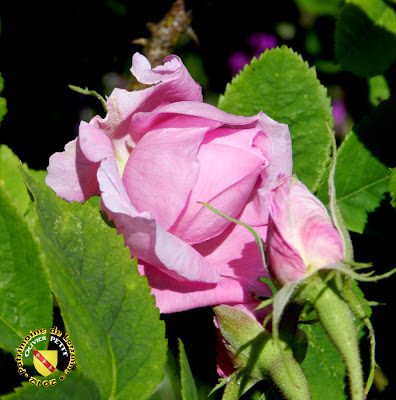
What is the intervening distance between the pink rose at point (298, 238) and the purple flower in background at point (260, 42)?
144 cm

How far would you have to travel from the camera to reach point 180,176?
789 mm

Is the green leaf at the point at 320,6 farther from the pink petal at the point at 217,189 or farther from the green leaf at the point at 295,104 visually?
the pink petal at the point at 217,189

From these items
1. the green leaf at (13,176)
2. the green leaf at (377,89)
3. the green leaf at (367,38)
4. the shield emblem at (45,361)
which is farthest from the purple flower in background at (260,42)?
the shield emblem at (45,361)

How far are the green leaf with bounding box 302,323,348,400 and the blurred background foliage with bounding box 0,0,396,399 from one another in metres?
0.17

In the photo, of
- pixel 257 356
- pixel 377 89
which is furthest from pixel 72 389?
pixel 377 89

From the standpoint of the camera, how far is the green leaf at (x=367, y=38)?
1.30m

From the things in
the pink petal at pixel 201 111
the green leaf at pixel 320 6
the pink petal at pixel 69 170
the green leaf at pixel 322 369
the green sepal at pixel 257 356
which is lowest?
the green leaf at pixel 322 369

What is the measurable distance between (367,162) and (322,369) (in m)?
0.43

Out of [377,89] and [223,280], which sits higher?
[377,89]

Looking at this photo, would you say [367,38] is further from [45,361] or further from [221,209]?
[45,361]

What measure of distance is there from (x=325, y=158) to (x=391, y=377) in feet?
1.45

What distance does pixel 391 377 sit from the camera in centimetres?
112

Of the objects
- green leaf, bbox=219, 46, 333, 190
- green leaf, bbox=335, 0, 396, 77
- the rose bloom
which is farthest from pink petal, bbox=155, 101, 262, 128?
green leaf, bbox=335, 0, 396, 77

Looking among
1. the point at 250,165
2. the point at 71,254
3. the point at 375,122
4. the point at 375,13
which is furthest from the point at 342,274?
the point at 375,13
